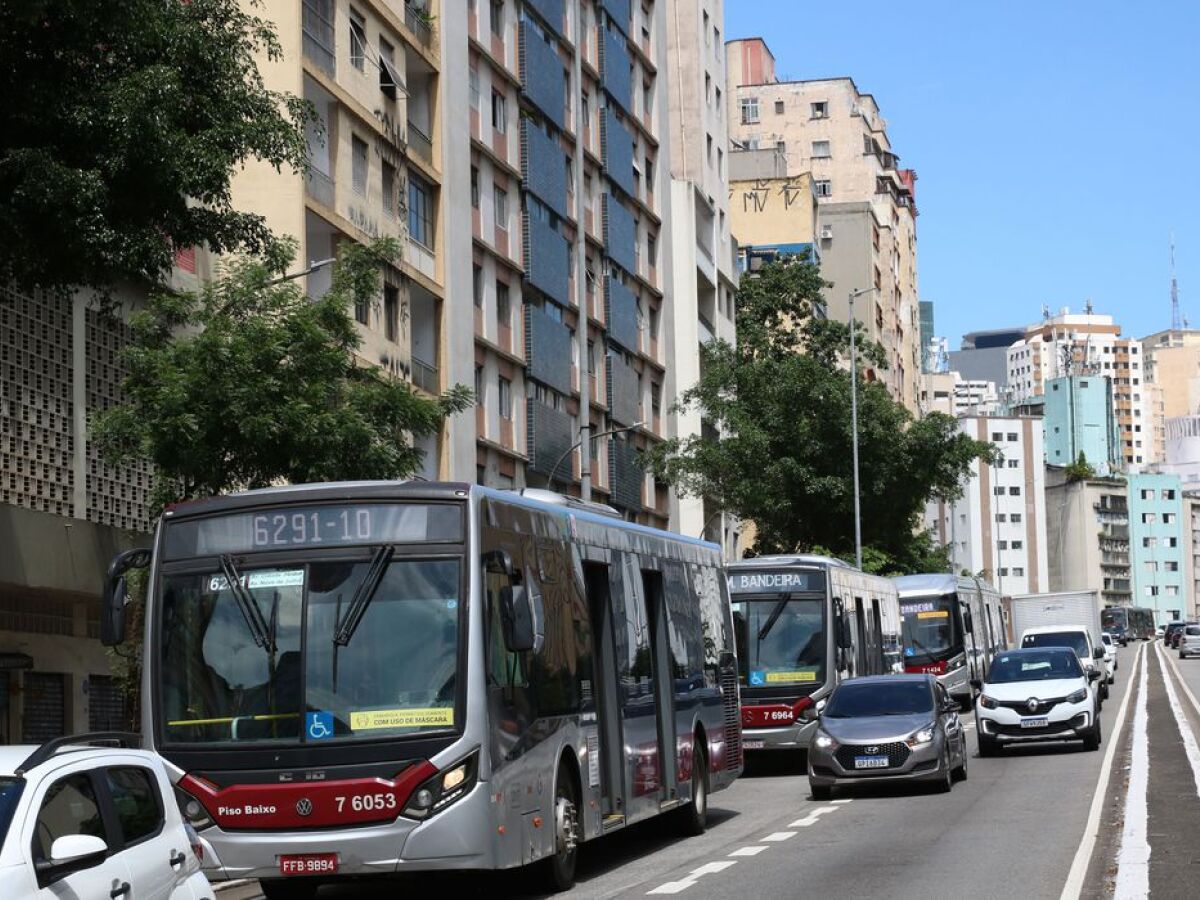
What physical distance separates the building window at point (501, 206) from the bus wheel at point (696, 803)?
102ft

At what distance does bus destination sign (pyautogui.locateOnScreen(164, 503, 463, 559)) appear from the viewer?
14445 millimetres

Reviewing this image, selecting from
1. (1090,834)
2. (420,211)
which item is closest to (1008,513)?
(420,211)

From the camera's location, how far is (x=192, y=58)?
1722 cm

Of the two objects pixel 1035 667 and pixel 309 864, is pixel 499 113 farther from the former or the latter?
pixel 309 864

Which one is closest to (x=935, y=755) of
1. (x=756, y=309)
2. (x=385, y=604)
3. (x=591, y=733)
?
(x=591, y=733)

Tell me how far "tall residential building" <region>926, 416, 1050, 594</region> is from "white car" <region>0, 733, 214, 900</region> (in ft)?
555

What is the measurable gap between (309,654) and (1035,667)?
1940 cm

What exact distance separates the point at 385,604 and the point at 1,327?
13.0 metres

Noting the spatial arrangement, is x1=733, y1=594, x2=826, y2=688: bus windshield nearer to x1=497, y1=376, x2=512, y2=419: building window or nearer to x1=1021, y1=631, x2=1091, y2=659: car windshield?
x1=1021, y1=631, x2=1091, y2=659: car windshield

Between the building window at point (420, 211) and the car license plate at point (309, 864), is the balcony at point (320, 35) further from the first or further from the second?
the car license plate at point (309, 864)

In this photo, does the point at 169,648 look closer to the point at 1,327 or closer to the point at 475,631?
the point at 475,631

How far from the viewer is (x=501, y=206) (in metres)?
51.3

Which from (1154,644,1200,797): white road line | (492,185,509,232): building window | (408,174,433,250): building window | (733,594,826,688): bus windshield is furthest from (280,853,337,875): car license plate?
(492,185,509,232): building window

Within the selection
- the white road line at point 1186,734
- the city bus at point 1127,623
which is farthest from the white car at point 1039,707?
the city bus at point 1127,623
